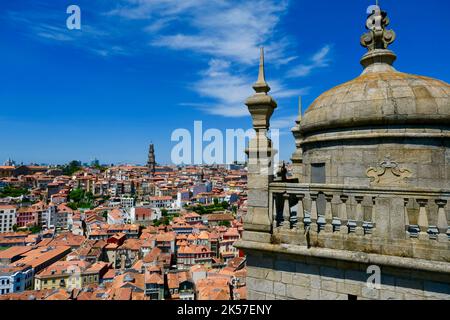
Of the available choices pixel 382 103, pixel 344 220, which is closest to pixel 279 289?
pixel 344 220

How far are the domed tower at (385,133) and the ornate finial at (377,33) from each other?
1426 millimetres

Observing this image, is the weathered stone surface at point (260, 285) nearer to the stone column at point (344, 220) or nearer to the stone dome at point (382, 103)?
the stone column at point (344, 220)

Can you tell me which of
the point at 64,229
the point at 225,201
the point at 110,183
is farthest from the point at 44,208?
the point at 225,201

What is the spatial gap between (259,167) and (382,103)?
9.53 ft

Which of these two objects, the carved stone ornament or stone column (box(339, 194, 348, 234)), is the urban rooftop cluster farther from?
stone column (box(339, 194, 348, 234))

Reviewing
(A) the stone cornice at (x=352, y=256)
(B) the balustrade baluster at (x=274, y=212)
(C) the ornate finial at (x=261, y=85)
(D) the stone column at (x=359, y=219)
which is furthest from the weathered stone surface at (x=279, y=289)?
(C) the ornate finial at (x=261, y=85)

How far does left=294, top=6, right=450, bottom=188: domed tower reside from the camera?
575cm

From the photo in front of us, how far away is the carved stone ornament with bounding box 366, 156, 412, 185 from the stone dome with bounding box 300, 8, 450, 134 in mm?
802

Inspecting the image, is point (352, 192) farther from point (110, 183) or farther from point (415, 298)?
point (110, 183)

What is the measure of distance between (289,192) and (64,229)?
130 m

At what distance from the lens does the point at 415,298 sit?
13.5 ft

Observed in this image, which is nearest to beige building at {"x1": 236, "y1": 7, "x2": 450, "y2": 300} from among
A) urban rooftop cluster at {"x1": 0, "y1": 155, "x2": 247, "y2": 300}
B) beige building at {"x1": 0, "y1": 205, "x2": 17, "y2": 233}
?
urban rooftop cluster at {"x1": 0, "y1": 155, "x2": 247, "y2": 300}

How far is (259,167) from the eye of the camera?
518 centimetres
